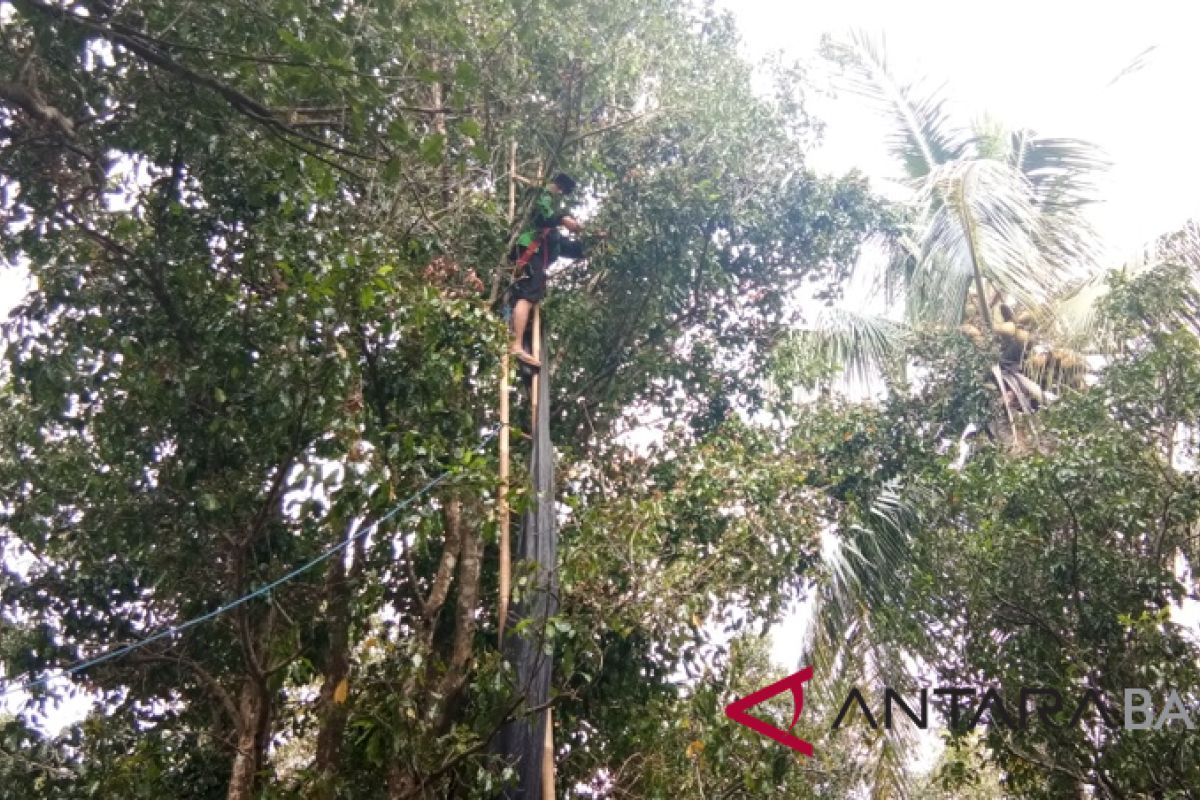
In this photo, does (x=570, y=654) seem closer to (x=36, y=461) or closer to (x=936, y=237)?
(x=36, y=461)

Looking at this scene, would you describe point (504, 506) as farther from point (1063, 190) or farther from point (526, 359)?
point (1063, 190)

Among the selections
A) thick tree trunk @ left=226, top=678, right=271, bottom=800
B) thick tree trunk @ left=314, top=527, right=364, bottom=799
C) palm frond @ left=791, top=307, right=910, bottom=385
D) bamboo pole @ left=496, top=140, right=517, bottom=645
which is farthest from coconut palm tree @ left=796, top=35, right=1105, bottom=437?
thick tree trunk @ left=226, top=678, right=271, bottom=800

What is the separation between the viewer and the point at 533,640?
3.76 metres

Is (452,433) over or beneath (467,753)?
over

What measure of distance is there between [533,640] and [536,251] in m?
2.26

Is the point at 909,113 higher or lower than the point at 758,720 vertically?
higher

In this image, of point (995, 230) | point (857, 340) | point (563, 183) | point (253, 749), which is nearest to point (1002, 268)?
point (995, 230)

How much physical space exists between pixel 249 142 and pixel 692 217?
2.50m

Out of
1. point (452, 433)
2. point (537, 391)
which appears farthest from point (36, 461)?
point (537, 391)

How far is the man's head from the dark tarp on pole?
179 centimetres

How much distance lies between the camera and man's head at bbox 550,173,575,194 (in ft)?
17.0

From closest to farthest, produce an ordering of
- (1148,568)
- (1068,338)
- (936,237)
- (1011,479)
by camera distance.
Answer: (1148,568) → (1011,479) → (1068,338) → (936,237)

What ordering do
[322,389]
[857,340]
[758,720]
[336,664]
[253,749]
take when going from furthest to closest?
[857,340], [336,664], [758,720], [253,749], [322,389]

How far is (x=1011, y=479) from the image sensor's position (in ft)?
16.9
